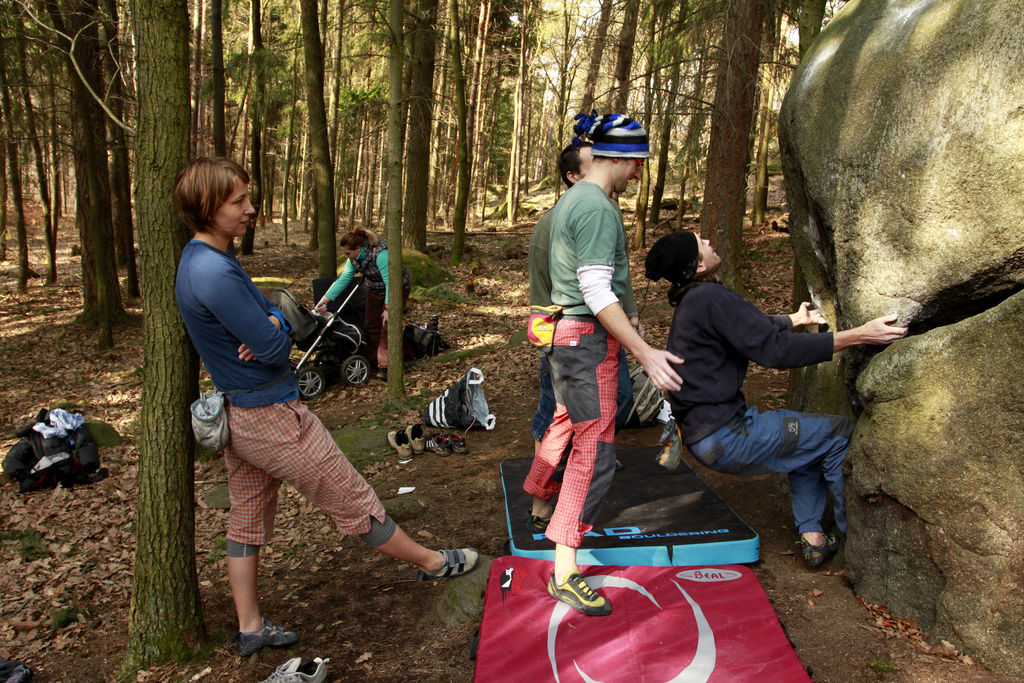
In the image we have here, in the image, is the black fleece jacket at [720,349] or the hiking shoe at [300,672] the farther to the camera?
the black fleece jacket at [720,349]

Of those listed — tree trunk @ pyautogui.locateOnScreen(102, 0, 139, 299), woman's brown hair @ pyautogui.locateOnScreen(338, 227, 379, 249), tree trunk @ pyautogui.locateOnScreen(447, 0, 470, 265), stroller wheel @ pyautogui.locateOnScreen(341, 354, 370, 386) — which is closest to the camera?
woman's brown hair @ pyautogui.locateOnScreen(338, 227, 379, 249)

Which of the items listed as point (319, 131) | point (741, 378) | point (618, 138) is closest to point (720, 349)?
point (741, 378)

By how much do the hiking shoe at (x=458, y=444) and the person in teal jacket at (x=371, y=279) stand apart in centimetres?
216

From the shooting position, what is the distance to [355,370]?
8.76 meters

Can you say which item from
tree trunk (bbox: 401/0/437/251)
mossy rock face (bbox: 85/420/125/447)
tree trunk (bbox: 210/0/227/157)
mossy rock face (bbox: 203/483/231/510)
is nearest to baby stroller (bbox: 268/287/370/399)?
mossy rock face (bbox: 85/420/125/447)

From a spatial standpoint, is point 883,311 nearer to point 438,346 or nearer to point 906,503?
point 906,503

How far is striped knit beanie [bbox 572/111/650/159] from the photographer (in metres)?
3.17

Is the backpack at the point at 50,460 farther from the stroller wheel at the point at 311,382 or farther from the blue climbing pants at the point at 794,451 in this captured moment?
the blue climbing pants at the point at 794,451

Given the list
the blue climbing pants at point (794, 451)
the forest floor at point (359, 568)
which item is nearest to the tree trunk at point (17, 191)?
the forest floor at point (359, 568)

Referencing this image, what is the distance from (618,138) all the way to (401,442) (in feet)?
13.4

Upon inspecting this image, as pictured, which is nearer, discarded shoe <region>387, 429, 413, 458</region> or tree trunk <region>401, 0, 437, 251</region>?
discarded shoe <region>387, 429, 413, 458</region>

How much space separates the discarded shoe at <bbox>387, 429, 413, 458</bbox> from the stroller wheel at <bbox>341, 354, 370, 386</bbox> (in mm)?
2325

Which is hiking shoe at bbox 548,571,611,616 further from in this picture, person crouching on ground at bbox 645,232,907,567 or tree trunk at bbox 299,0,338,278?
tree trunk at bbox 299,0,338,278

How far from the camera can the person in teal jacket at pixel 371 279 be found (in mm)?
8227
